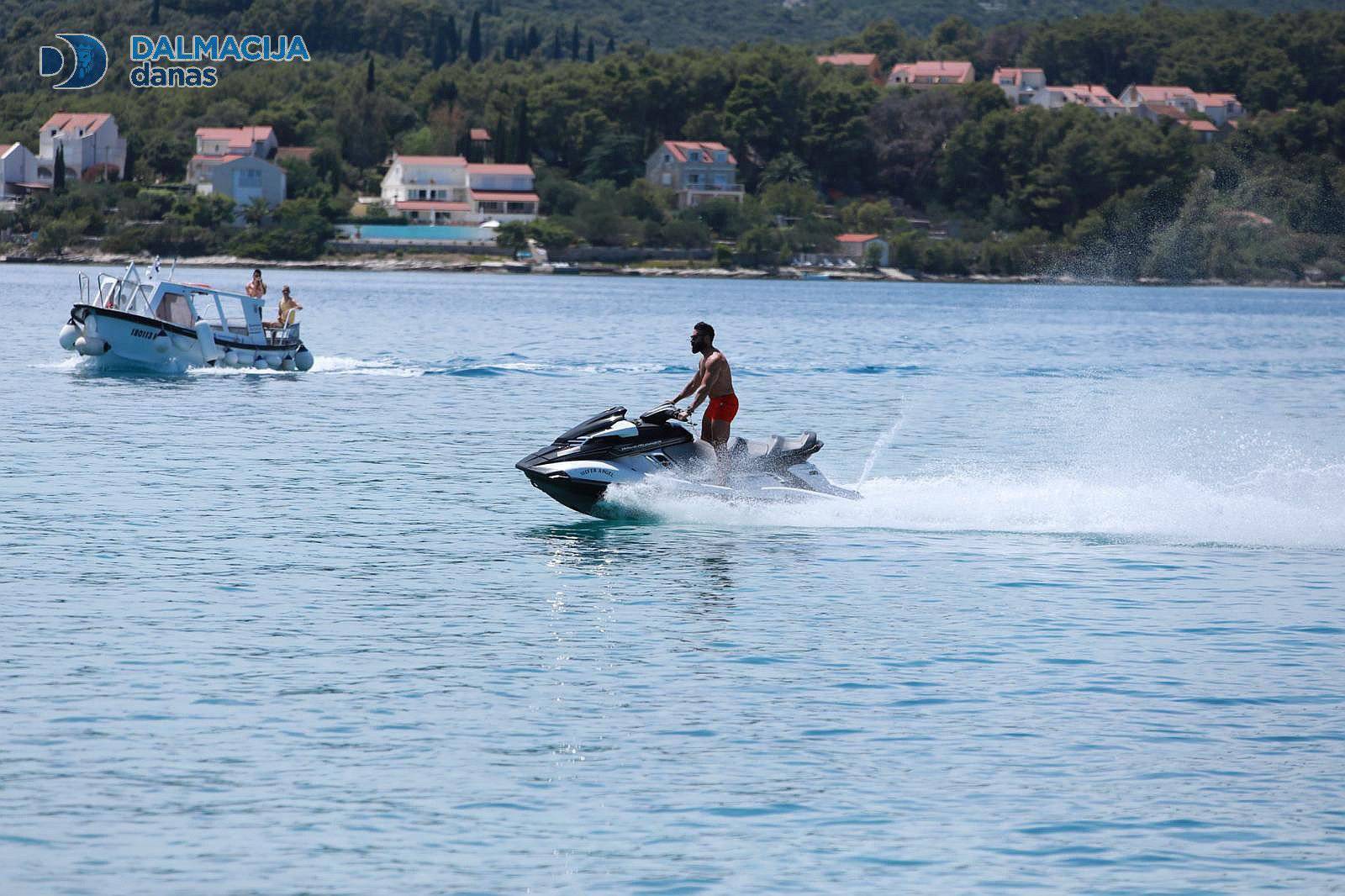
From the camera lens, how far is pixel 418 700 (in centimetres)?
1239

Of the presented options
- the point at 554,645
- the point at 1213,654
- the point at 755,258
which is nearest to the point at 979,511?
the point at 1213,654

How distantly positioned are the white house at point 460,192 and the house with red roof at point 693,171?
17.8 m

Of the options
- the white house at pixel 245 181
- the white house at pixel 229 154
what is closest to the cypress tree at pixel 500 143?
the white house at pixel 229 154

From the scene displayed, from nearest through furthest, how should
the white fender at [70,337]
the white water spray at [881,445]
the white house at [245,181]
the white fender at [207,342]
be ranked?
the white water spray at [881,445] → the white fender at [70,337] → the white fender at [207,342] → the white house at [245,181]

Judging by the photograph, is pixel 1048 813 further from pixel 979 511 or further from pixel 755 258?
pixel 755 258

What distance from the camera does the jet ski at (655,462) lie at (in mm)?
18703

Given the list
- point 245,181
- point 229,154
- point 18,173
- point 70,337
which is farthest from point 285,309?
point 18,173

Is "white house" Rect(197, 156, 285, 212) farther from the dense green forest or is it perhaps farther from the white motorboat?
the white motorboat

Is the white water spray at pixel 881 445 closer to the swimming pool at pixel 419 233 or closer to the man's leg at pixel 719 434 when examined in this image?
the man's leg at pixel 719 434

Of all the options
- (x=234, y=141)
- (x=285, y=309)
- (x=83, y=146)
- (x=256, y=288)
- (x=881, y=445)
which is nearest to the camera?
(x=881, y=445)

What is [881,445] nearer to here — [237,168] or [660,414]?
[660,414]

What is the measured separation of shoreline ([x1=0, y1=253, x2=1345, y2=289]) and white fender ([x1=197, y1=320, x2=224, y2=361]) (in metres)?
105

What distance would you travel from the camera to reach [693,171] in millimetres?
187125

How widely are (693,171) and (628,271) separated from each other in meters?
22.8
